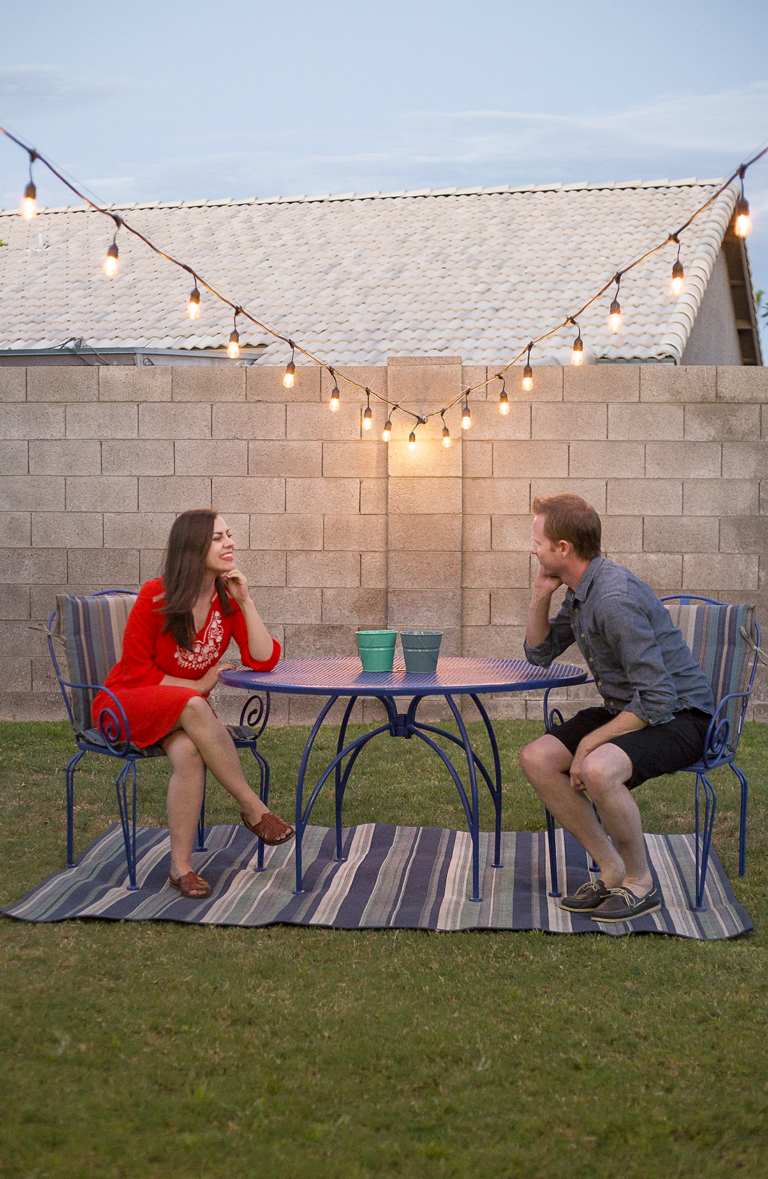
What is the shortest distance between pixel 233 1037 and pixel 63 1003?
42 centimetres

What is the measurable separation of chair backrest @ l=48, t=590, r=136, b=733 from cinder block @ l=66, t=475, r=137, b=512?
2199 mm

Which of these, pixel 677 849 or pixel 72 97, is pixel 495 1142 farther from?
pixel 72 97

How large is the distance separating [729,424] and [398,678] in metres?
3.33

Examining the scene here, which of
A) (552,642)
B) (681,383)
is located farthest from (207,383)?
(552,642)

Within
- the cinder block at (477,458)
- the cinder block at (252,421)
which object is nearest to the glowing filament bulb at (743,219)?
the cinder block at (477,458)

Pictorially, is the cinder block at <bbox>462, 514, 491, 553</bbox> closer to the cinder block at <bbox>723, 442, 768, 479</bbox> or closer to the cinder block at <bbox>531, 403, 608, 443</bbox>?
the cinder block at <bbox>531, 403, 608, 443</bbox>

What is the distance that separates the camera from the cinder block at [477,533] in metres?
5.71

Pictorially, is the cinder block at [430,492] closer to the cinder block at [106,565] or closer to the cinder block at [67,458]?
the cinder block at [106,565]

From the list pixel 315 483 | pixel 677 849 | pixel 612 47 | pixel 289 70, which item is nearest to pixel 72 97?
pixel 289 70

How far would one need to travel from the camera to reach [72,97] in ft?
27.7

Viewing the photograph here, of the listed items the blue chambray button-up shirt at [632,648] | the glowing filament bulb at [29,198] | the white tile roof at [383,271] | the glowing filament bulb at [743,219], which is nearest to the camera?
the glowing filament bulb at [29,198]

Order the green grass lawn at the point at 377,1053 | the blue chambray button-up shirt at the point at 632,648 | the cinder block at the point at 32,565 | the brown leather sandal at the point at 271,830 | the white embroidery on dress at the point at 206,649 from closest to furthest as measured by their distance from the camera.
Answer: the green grass lawn at the point at 377,1053, the blue chambray button-up shirt at the point at 632,648, the brown leather sandal at the point at 271,830, the white embroidery on dress at the point at 206,649, the cinder block at the point at 32,565

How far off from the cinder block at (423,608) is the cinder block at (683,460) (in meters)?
1.25

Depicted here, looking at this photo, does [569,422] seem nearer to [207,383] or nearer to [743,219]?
[207,383]
